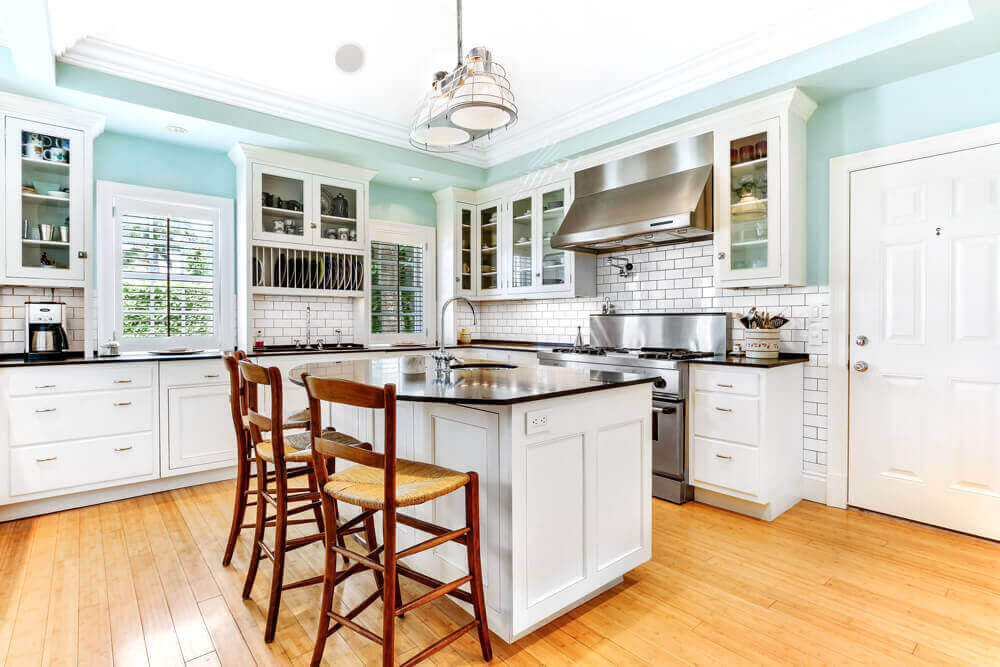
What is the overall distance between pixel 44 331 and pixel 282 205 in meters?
1.92

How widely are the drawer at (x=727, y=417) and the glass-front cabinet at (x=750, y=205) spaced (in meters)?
0.86

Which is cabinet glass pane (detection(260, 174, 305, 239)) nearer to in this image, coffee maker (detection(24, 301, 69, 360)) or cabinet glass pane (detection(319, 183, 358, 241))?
cabinet glass pane (detection(319, 183, 358, 241))

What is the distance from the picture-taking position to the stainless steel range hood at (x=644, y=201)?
3551mm

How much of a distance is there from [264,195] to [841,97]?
174 inches

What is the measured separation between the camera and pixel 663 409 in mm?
3430

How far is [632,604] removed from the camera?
2139 mm

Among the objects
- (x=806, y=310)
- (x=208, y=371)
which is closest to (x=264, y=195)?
(x=208, y=371)

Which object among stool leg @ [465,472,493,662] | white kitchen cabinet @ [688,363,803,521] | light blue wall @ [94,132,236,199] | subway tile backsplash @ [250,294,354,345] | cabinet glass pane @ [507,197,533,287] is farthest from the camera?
cabinet glass pane @ [507,197,533,287]

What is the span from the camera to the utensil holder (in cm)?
330

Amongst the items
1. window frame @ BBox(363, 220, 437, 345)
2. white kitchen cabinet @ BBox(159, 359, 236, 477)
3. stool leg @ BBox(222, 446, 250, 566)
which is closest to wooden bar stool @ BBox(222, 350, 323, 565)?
stool leg @ BBox(222, 446, 250, 566)

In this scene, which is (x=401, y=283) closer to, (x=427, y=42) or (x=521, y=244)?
(x=521, y=244)

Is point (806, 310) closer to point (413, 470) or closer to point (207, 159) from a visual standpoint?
point (413, 470)

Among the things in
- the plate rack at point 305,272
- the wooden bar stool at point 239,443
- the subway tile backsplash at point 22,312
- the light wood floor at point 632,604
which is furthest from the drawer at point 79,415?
the wooden bar stool at point 239,443

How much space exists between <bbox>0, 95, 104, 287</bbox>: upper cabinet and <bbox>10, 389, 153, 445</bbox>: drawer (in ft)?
2.88
